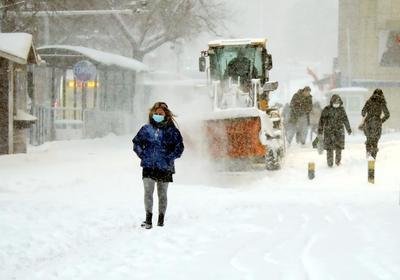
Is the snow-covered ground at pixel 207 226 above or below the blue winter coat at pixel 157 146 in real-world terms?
below

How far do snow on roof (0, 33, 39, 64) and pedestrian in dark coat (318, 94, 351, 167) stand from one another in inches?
343

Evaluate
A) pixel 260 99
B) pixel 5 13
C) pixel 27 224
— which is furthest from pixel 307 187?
pixel 5 13

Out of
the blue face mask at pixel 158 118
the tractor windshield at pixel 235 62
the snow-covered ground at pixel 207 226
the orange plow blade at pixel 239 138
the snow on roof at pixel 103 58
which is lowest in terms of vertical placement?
the snow-covered ground at pixel 207 226

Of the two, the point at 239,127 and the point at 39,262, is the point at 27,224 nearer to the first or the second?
the point at 39,262

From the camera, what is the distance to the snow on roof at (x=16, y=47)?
59.4 feet

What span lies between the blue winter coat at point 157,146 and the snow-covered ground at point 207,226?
905 mm

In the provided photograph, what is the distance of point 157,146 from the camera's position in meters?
8.69

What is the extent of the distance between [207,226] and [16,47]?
40.1 feet

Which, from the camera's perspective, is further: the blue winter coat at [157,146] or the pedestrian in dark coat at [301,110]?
the pedestrian in dark coat at [301,110]

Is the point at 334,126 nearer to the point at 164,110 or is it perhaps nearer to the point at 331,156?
the point at 331,156

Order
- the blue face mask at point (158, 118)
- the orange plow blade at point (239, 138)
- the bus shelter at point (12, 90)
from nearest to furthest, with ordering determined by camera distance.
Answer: the blue face mask at point (158, 118) < the orange plow blade at point (239, 138) < the bus shelter at point (12, 90)

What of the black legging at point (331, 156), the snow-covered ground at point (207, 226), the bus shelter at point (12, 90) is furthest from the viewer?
the bus shelter at point (12, 90)

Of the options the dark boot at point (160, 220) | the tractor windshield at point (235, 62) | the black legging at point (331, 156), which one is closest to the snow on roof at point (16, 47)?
the tractor windshield at point (235, 62)

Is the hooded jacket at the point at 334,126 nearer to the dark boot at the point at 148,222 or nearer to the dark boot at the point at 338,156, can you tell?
the dark boot at the point at 338,156
